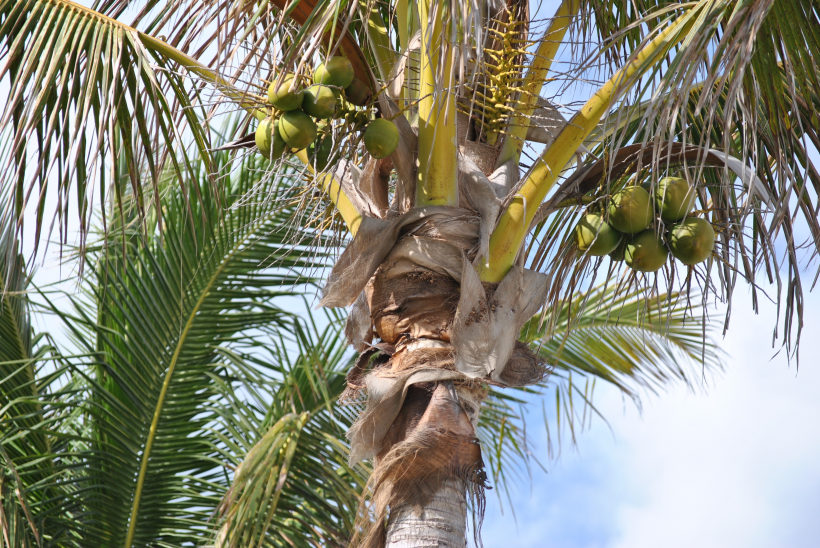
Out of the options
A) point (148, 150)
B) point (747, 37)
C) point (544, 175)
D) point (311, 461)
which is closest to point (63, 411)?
point (311, 461)

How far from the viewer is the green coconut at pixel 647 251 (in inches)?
90.4

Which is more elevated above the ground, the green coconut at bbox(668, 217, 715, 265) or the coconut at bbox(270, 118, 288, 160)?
the coconut at bbox(270, 118, 288, 160)

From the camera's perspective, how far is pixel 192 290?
470 centimetres

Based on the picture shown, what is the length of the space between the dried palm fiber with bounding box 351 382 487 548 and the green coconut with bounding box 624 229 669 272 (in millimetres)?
648

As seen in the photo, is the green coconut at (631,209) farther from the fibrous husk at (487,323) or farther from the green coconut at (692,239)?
the fibrous husk at (487,323)

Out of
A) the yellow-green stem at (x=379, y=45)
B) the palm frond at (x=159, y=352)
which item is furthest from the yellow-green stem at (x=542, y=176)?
the palm frond at (x=159, y=352)

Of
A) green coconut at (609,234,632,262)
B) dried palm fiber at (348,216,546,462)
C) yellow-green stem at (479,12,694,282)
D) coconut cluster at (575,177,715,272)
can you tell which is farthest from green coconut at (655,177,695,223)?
dried palm fiber at (348,216,546,462)

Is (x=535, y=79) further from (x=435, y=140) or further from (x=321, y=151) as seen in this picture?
(x=321, y=151)

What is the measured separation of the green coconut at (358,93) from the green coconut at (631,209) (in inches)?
28.3

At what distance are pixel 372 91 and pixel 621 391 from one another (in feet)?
12.4

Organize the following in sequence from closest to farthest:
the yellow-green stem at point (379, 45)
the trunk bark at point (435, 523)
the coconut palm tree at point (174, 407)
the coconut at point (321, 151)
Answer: the trunk bark at point (435, 523) < the coconut at point (321, 151) < the yellow-green stem at point (379, 45) < the coconut palm tree at point (174, 407)

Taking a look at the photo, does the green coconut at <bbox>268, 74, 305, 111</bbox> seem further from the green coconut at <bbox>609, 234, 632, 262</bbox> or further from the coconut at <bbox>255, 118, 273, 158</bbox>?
the green coconut at <bbox>609, 234, 632, 262</bbox>

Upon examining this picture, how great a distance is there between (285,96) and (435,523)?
1.09 metres

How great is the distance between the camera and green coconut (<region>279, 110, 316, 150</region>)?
6.88ft
